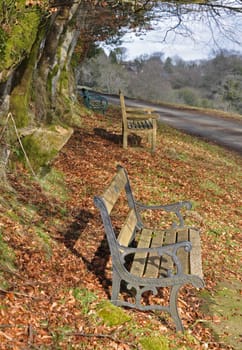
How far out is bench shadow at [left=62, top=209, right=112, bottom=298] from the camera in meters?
4.94

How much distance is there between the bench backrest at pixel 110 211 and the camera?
4273 mm

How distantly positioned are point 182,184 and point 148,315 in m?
5.46

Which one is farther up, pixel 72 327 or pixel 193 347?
pixel 72 327

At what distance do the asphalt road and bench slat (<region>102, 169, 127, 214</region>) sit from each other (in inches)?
434

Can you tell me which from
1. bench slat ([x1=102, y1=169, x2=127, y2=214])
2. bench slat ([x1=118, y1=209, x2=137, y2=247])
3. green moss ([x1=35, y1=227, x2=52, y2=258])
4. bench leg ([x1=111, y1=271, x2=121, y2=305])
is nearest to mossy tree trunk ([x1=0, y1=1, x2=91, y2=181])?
green moss ([x1=35, y1=227, x2=52, y2=258])

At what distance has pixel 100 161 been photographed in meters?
9.82

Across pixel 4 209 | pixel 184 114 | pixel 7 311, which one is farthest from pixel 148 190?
pixel 184 114

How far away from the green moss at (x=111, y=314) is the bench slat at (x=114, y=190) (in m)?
0.88

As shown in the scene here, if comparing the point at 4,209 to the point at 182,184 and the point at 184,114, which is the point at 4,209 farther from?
the point at 184,114

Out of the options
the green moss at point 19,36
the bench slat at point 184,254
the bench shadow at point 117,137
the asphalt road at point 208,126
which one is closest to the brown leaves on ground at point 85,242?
the bench shadow at point 117,137

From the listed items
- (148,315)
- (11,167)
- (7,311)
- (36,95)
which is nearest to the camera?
(7,311)

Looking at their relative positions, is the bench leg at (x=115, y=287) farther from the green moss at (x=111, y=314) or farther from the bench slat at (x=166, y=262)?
the bench slat at (x=166, y=262)

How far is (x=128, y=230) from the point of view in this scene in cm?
529

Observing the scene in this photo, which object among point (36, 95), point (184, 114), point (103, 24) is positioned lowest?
point (184, 114)
